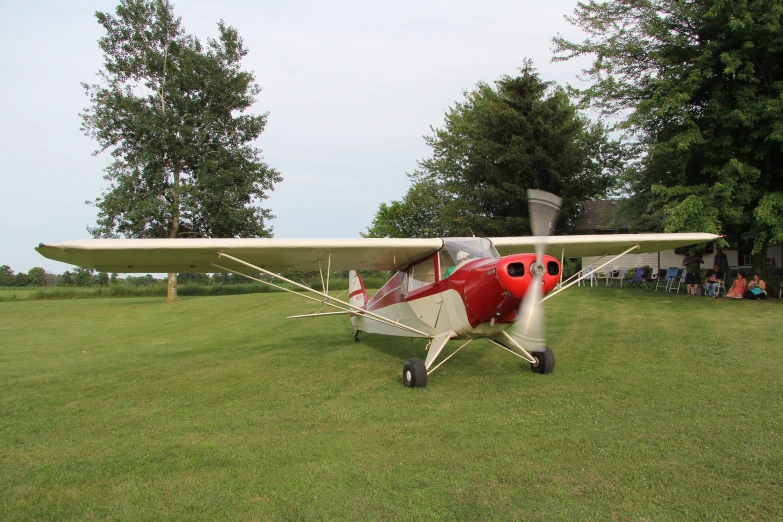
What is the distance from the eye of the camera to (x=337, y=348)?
11148 millimetres

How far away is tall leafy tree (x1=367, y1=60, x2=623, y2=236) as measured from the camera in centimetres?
2488

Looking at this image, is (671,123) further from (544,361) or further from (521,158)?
(544,361)

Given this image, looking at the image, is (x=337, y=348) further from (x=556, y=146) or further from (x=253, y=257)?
(x=556, y=146)

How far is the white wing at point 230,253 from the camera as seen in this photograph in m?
6.73

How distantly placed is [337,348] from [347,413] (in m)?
5.24

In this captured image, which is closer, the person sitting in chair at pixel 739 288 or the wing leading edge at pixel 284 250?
the wing leading edge at pixel 284 250

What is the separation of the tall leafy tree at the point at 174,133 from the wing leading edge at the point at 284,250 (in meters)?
20.5

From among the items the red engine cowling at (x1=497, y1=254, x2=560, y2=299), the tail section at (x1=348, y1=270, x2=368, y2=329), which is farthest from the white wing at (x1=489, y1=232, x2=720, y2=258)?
the tail section at (x1=348, y1=270, x2=368, y2=329)

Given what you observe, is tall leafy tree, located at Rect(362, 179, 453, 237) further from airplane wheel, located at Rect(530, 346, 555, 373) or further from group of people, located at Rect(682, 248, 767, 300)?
airplane wheel, located at Rect(530, 346, 555, 373)

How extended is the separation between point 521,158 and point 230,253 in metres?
19.6

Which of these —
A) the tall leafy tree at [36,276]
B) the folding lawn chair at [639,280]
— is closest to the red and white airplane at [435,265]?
the folding lawn chair at [639,280]

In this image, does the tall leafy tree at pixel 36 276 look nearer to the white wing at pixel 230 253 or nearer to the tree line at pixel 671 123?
the tree line at pixel 671 123

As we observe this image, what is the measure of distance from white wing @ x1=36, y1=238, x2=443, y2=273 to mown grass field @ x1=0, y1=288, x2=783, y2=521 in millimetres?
1971

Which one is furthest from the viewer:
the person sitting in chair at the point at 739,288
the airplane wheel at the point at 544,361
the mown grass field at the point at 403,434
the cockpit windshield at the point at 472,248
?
the person sitting in chair at the point at 739,288
